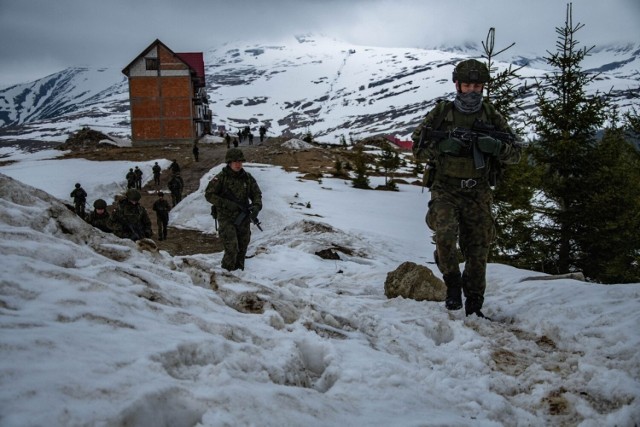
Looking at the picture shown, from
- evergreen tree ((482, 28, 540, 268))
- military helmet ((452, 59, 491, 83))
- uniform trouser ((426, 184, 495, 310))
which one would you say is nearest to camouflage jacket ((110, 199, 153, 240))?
uniform trouser ((426, 184, 495, 310))

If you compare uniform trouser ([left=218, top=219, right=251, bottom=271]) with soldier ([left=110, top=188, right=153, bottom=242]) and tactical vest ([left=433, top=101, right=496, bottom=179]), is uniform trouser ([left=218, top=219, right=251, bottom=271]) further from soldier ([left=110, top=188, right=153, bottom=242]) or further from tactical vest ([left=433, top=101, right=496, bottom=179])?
tactical vest ([left=433, top=101, right=496, bottom=179])

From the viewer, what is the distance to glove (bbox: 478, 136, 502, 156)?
15.8 ft

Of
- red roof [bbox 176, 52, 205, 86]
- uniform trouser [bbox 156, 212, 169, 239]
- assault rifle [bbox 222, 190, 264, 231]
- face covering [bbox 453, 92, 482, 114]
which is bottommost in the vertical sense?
uniform trouser [bbox 156, 212, 169, 239]

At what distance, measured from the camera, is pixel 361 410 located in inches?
102

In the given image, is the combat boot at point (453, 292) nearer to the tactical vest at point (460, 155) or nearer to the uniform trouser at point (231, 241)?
the tactical vest at point (460, 155)

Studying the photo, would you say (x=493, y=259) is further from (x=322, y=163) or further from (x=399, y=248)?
(x=322, y=163)

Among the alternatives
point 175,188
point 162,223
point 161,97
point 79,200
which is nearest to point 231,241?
point 162,223

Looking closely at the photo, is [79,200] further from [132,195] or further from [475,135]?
[475,135]

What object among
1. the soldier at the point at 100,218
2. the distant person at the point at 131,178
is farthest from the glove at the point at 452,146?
the distant person at the point at 131,178

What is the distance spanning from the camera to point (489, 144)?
4.83 m

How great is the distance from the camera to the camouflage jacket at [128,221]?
9.34 meters

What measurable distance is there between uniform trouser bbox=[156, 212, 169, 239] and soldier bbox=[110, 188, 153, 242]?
6.93m

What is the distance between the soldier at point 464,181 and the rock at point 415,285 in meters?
0.63

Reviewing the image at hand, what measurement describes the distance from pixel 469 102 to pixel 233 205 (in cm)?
427
